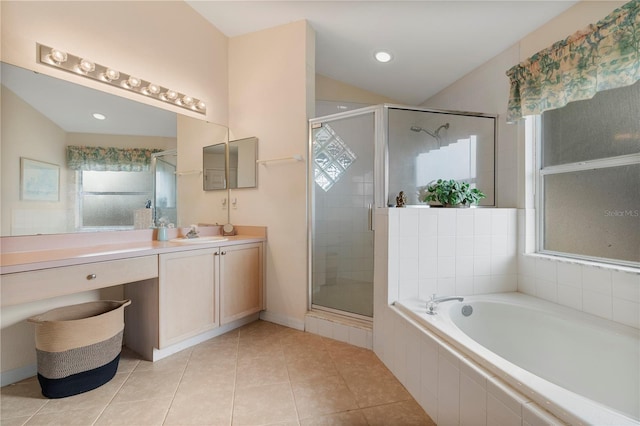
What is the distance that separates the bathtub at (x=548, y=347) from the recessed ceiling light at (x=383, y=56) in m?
2.22

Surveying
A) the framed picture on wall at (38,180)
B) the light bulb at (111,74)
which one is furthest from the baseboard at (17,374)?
the light bulb at (111,74)

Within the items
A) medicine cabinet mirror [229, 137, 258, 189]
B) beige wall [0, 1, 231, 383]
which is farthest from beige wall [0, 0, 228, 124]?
medicine cabinet mirror [229, 137, 258, 189]

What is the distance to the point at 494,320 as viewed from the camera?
191 centimetres

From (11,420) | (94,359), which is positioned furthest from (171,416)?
(11,420)

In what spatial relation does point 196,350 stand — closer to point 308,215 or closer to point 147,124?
point 308,215

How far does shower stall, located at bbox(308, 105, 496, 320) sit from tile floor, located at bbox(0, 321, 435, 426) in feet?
1.93

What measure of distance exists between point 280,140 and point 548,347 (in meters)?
2.40

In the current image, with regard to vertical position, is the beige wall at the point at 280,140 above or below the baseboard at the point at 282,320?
above

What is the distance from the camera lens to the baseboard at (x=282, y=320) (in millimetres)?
2459

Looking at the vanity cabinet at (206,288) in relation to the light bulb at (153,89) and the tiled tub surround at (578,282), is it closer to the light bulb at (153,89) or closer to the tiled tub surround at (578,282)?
the light bulb at (153,89)

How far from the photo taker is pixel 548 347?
168 centimetres

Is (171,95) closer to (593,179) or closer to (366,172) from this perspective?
(366,172)

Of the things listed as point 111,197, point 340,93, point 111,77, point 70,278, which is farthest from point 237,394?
point 340,93

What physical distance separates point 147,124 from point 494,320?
2.93 m
